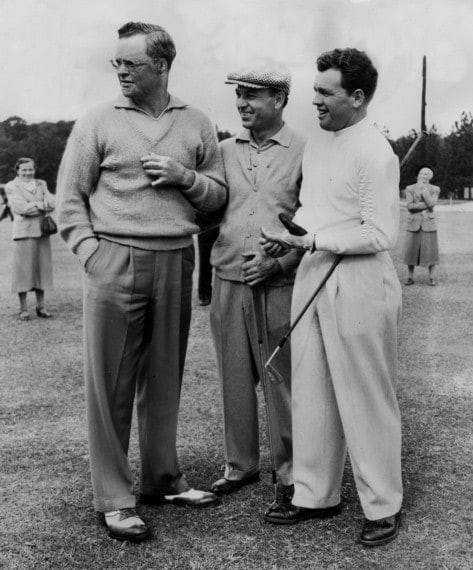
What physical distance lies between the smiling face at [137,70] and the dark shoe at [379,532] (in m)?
2.15

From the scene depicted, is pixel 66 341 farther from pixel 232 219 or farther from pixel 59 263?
pixel 59 263

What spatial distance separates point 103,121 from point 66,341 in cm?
546

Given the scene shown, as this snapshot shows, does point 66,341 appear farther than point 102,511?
Yes

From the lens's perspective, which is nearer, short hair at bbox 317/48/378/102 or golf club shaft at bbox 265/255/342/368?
short hair at bbox 317/48/378/102

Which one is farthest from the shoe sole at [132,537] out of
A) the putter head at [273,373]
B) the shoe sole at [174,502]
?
the putter head at [273,373]

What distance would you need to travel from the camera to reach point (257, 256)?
4.10 metres

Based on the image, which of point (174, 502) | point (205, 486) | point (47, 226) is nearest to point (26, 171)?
point (47, 226)

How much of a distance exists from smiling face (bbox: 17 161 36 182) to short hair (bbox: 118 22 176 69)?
720 cm

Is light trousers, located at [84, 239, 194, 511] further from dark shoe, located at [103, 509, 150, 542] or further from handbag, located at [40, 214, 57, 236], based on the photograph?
handbag, located at [40, 214, 57, 236]

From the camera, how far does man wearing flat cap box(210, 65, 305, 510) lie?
4086 mm

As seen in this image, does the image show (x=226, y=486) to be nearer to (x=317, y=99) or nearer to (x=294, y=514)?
(x=294, y=514)

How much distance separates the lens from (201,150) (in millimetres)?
4031

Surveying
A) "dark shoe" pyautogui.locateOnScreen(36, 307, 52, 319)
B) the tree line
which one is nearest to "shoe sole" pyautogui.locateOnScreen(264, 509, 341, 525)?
the tree line

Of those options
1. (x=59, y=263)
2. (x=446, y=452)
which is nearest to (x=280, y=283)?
(x=446, y=452)
